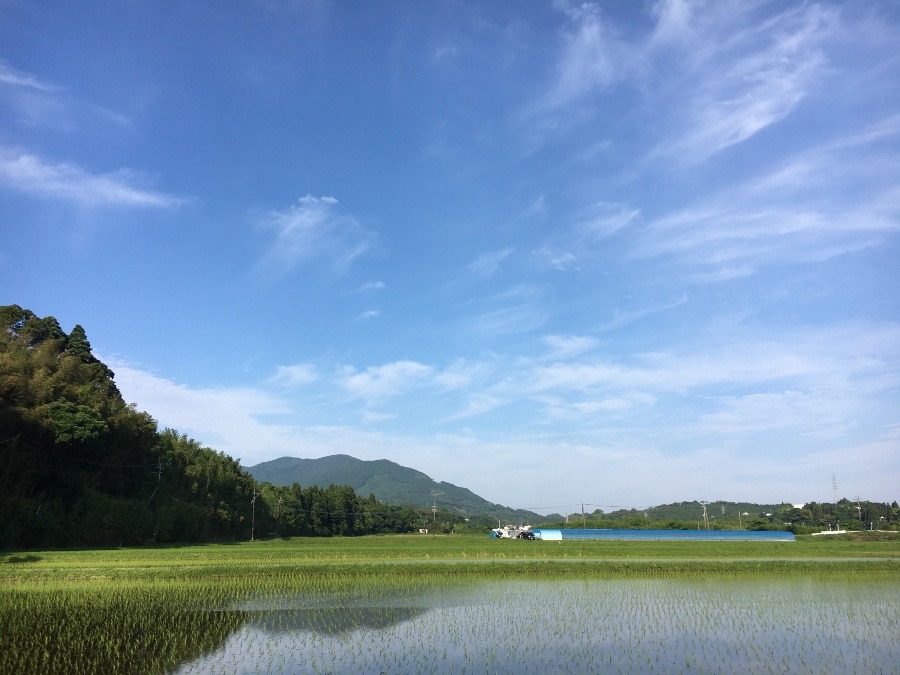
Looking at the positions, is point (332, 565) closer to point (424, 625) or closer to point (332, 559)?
point (332, 559)

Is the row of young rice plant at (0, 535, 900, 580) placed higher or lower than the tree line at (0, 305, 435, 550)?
lower

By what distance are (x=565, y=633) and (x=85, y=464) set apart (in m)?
39.3

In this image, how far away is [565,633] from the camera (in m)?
13.3

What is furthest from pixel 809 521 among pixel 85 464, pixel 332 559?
pixel 85 464

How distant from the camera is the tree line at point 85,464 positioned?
3419cm

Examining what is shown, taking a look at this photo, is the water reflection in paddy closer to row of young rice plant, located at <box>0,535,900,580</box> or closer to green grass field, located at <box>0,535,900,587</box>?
green grass field, located at <box>0,535,900,587</box>

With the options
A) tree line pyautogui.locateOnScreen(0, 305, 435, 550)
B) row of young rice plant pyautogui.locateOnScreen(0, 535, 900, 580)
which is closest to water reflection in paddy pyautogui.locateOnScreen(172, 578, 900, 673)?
row of young rice plant pyautogui.locateOnScreen(0, 535, 900, 580)

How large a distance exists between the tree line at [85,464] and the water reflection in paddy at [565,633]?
24278mm

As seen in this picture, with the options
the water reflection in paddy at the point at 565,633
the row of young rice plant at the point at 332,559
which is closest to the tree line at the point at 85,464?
the row of young rice plant at the point at 332,559

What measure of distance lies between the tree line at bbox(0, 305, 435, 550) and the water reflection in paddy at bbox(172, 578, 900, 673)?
24.3 m

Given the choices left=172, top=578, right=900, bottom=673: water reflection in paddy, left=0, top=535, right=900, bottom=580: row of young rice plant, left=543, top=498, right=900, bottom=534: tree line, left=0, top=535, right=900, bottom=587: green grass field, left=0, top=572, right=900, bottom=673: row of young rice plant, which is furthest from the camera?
left=543, top=498, right=900, bottom=534: tree line

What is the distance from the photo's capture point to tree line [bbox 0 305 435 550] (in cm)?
3419

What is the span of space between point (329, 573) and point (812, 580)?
20387 millimetres

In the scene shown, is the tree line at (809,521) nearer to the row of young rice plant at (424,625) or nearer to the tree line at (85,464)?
the tree line at (85,464)
